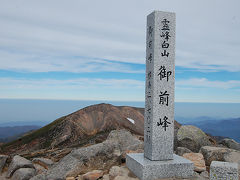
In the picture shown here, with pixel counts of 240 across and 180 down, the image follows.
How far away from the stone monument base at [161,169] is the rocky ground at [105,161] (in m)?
0.35

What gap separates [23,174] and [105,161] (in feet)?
11.8

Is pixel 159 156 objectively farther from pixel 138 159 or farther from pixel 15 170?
pixel 15 170

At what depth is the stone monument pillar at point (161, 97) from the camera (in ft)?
28.0

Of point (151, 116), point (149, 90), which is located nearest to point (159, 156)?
point (151, 116)

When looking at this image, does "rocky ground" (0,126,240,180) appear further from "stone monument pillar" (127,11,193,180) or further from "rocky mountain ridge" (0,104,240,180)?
"stone monument pillar" (127,11,193,180)

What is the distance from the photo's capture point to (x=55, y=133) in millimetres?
17438

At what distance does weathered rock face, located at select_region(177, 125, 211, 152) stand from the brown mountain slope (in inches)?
208

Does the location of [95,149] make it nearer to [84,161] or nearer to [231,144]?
[84,161]

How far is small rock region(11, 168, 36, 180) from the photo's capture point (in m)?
10.3

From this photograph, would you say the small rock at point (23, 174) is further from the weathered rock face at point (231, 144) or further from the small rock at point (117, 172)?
the weathered rock face at point (231, 144)

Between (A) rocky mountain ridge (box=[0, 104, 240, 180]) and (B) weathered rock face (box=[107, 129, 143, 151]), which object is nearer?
(A) rocky mountain ridge (box=[0, 104, 240, 180])

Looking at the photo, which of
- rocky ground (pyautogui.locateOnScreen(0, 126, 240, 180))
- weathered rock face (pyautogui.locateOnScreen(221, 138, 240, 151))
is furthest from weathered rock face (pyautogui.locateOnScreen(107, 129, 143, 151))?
weathered rock face (pyautogui.locateOnScreen(221, 138, 240, 151))

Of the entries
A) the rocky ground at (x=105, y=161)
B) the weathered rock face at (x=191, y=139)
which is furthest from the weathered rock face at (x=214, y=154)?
the weathered rock face at (x=191, y=139)

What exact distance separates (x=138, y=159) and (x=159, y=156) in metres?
0.76
